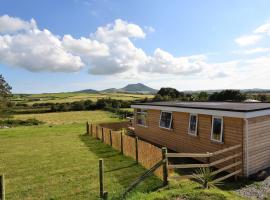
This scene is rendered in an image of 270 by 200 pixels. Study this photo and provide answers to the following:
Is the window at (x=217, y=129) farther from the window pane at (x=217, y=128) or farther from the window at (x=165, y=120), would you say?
the window at (x=165, y=120)

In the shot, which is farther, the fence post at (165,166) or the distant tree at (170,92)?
the distant tree at (170,92)

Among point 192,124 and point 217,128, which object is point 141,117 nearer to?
point 192,124

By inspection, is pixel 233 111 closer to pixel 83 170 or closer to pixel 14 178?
pixel 83 170

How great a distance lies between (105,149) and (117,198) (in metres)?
8.93

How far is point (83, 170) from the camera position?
13.1 metres

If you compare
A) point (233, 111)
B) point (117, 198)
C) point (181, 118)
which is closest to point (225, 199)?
point (117, 198)

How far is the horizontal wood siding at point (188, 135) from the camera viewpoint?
12.1 meters

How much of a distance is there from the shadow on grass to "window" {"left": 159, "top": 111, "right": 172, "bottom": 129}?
3.90 m

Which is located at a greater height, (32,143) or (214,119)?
(214,119)

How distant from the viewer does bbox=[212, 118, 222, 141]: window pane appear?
12932 mm

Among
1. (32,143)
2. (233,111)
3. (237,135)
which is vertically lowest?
(32,143)

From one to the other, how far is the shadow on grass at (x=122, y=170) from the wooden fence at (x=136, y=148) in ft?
0.99

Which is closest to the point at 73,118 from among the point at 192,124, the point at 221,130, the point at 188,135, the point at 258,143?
the point at 188,135

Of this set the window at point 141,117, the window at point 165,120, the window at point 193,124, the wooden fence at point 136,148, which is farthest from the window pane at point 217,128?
the window at point 141,117
